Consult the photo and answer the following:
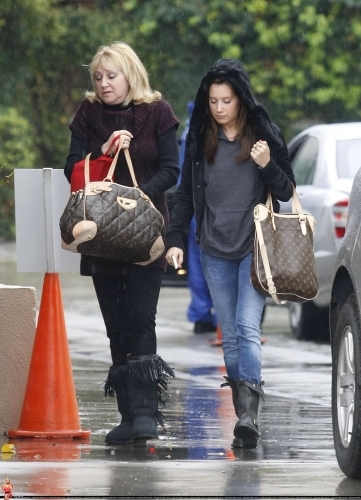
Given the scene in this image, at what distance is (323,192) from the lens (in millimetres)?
11797

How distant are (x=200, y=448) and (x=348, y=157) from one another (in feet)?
18.7

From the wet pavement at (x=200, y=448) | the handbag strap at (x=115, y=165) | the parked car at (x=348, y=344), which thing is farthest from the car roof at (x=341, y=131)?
the parked car at (x=348, y=344)

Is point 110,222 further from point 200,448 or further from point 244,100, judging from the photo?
point 200,448

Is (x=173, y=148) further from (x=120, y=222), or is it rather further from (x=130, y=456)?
(x=130, y=456)

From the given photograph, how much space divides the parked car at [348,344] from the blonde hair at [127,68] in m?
1.30

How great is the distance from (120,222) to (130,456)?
1.03 meters

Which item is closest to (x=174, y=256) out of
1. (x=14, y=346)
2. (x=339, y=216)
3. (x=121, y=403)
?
(x=121, y=403)

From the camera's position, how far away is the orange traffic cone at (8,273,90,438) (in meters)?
7.27

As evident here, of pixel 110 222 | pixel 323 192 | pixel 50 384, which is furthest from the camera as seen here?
pixel 323 192

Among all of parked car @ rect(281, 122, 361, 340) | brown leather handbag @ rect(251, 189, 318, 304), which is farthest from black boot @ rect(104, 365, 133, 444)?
parked car @ rect(281, 122, 361, 340)

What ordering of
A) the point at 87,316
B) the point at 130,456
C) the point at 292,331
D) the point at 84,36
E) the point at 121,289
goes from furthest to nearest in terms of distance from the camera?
the point at 84,36, the point at 87,316, the point at 292,331, the point at 121,289, the point at 130,456

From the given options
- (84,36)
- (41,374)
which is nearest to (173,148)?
(41,374)

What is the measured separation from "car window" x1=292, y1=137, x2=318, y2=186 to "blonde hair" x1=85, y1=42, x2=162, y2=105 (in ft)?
17.5

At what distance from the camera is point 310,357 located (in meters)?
11.5
